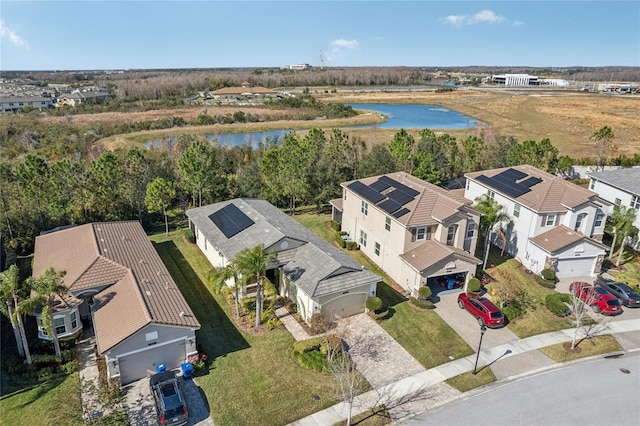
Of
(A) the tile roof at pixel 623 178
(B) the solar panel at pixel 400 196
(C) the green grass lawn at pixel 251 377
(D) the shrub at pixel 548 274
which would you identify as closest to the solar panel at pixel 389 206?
(B) the solar panel at pixel 400 196

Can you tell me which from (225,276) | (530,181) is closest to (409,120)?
(530,181)

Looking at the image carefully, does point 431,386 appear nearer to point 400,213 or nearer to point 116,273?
point 400,213

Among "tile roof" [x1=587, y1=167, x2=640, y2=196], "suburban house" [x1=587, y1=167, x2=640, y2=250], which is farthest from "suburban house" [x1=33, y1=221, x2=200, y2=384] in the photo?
"tile roof" [x1=587, y1=167, x2=640, y2=196]

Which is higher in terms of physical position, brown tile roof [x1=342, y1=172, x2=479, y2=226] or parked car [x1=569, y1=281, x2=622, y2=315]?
brown tile roof [x1=342, y1=172, x2=479, y2=226]

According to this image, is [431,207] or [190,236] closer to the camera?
[431,207]

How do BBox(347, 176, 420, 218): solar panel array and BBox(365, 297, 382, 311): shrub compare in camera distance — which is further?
BBox(347, 176, 420, 218): solar panel array

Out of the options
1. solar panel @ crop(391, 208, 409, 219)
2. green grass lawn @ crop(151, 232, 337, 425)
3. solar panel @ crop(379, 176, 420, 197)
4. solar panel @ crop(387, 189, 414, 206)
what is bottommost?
green grass lawn @ crop(151, 232, 337, 425)

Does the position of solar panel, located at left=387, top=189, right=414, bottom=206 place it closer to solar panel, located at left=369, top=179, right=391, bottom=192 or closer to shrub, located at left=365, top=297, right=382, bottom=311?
solar panel, located at left=369, top=179, right=391, bottom=192
